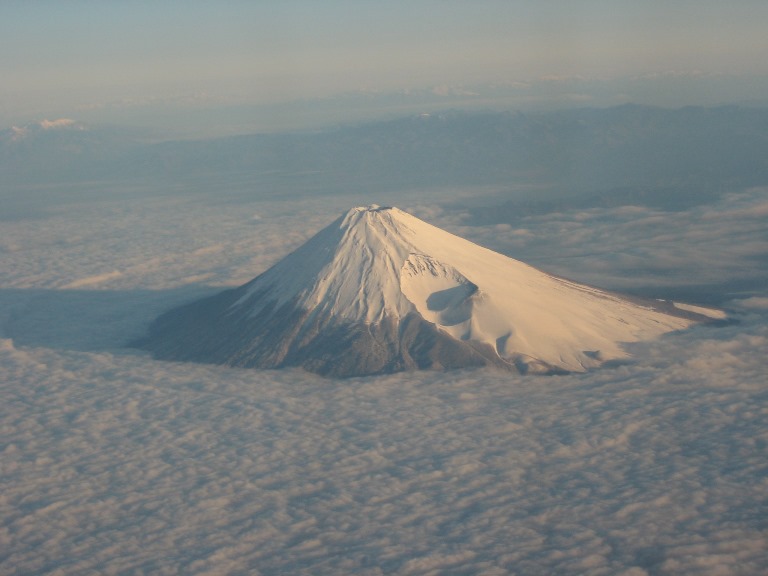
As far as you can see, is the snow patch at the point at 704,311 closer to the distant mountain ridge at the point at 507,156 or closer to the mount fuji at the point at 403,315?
the mount fuji at the point at 403,315

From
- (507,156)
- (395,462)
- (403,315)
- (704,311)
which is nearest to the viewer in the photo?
(395,462)

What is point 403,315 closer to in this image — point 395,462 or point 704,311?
point 395,462

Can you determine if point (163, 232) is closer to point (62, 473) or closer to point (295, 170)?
point (62, 473)

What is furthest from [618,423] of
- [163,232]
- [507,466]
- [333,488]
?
[163,232]

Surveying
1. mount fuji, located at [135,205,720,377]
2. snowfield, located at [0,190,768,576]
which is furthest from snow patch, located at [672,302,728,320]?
snowfield, located at [0,190,768,576]

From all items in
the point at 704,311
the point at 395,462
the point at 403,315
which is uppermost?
the point at 403,315

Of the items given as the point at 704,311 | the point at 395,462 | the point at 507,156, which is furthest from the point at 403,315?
the point at 507,156

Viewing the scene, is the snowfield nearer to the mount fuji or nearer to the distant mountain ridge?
the mount fuji
